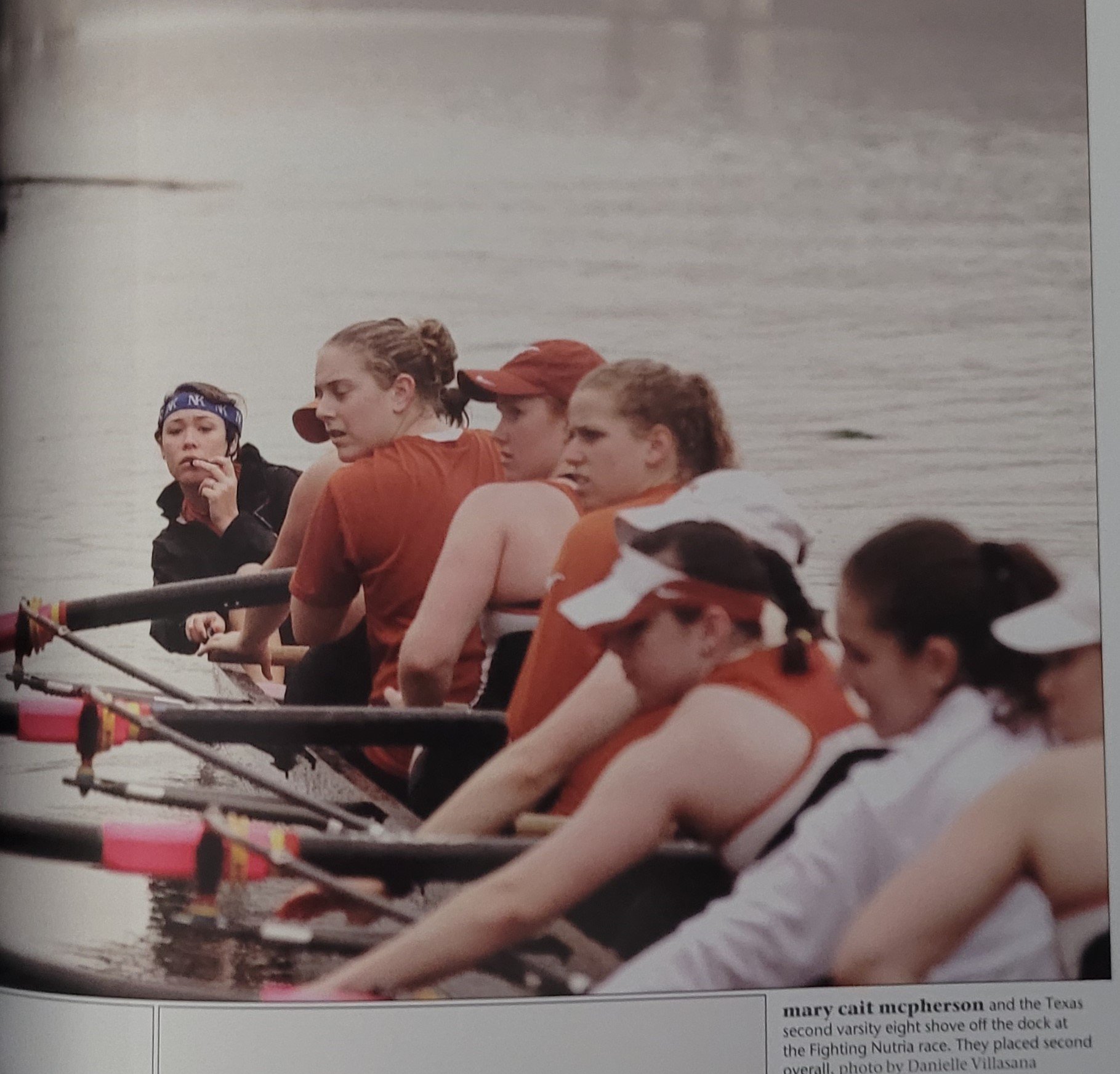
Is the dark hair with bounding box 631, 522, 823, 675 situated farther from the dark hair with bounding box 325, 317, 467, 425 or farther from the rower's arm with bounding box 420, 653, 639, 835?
the dark hair with bounding box 325, 317, 467, 425

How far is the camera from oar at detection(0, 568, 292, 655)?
4.02ft

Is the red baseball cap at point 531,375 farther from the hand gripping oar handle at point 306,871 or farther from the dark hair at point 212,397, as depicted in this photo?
the hand gripping oar handle at point 306,871

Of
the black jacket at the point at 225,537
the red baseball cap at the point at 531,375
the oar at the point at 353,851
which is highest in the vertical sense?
the red baseball cap at the point at 531,375

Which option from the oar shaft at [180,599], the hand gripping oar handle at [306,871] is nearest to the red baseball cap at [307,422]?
the oar shaft at [180,599]

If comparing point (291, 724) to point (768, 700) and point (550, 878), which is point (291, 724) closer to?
point (550, 878)

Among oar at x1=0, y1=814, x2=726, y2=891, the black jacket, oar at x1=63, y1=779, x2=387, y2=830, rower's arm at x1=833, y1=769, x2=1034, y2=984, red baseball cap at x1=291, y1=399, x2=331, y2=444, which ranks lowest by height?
rower's arm at x1=833, y1=769, x2=1034, y2=984

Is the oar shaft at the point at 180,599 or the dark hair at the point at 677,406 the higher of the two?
the dark hair at the point at 677,406

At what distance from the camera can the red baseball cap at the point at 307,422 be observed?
1236mm

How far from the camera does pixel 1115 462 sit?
4.25 ft

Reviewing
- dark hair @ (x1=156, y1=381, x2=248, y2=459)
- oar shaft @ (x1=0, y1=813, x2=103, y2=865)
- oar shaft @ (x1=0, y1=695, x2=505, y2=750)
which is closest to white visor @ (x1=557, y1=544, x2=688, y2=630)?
oar shaft @ (x1=0, y1=695, x2=505, y2=750)

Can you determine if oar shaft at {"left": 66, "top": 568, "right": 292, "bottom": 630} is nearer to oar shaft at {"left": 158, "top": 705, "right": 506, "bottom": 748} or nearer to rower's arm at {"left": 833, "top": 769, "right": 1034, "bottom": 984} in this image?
oar shaft at {"left": 158, "top": 705, "right": 506, "bottom": 748}

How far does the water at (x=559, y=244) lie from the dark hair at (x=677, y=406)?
0.06ft

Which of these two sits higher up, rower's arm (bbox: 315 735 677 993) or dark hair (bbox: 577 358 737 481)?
dark hair (bbox: 577 358 737 481)

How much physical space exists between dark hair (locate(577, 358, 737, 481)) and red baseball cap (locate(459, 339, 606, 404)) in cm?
2
